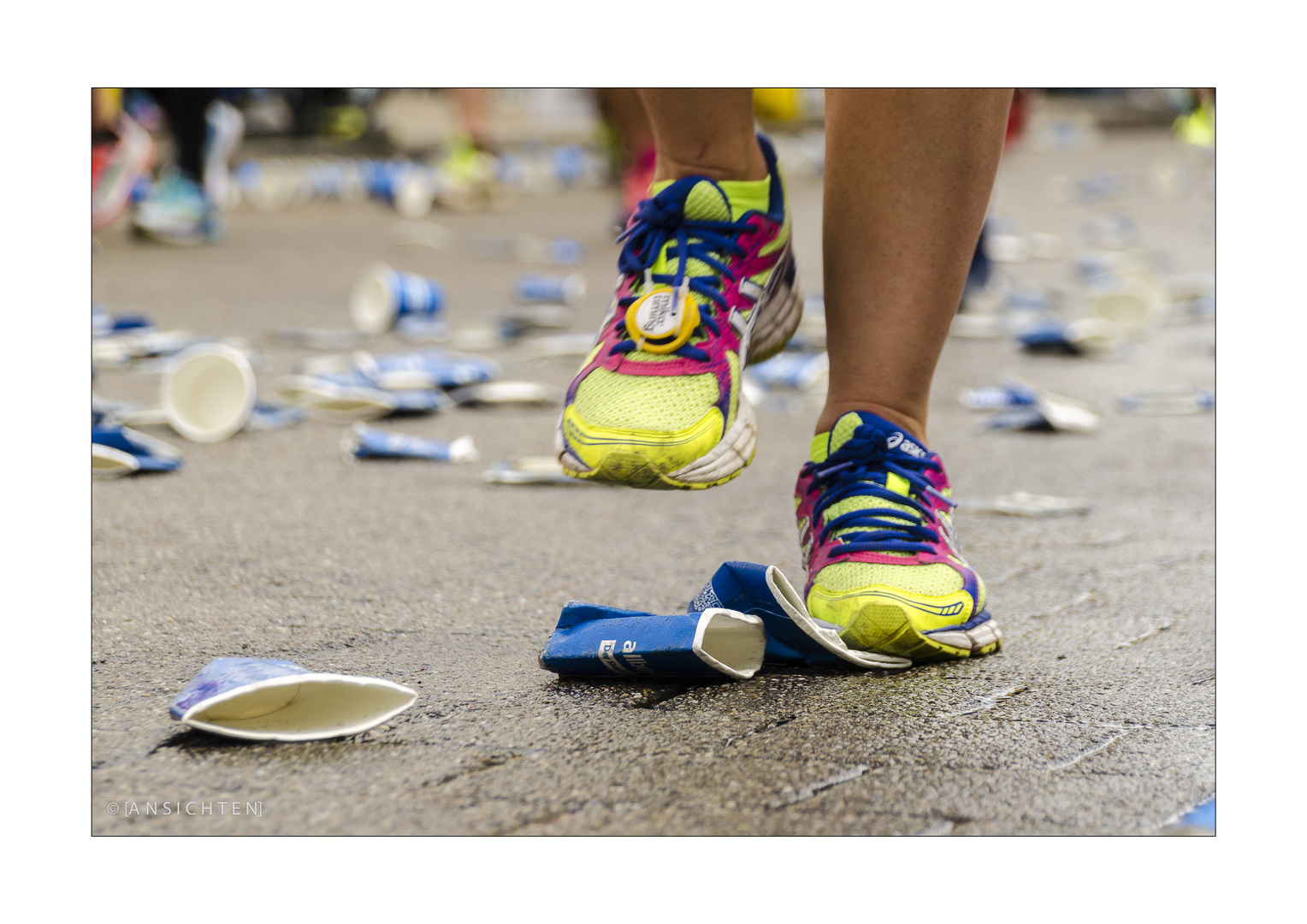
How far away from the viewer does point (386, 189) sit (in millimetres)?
8602

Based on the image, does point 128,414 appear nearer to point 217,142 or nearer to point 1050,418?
point 1050,418

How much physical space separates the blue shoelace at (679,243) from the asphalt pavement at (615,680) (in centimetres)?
42

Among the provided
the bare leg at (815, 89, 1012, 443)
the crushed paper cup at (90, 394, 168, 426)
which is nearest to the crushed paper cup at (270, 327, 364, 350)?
the crushed paper cup at (90, 394, 168, 426)

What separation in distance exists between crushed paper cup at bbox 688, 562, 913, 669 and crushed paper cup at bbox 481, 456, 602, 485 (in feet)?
3.24

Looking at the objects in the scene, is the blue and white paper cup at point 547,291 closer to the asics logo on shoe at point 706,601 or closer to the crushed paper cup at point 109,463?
the crushed paper cup at point 109,463

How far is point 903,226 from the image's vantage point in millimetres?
1567

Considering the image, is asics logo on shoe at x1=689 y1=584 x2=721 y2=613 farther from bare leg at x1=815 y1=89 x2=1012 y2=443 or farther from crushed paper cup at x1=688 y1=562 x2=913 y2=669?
bare leg at x1=815 y1=89 x2=1012 y2=443

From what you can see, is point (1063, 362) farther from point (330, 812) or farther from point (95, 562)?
point (330, 812)

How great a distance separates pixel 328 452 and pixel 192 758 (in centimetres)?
154

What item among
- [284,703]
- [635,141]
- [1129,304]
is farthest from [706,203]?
[635,141]

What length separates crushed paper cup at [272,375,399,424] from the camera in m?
2.95

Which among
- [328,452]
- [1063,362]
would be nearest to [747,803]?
[328,452]

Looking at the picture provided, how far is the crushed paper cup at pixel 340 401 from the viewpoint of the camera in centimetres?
295

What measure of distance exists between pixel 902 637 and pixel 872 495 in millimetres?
191
